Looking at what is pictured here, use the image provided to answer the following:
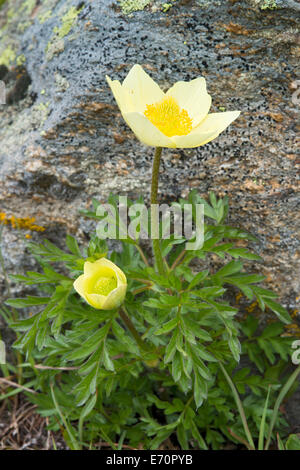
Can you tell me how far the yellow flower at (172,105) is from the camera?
1.77m

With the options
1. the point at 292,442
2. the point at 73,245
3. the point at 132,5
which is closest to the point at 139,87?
the point at 132,5

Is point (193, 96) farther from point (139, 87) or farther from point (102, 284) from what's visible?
point (102, 284)

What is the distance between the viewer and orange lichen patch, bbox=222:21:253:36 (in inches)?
78.2

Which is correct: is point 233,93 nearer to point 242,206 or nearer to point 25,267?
point 242,206

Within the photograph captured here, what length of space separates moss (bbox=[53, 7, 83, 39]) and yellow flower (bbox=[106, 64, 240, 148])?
1.99 ft

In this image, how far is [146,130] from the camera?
1530mm

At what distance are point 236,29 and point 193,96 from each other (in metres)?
0.38

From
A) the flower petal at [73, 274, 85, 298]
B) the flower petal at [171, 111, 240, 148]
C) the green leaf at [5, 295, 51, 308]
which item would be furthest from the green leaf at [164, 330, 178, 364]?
the flower petal at [171, 111, 240, 148]

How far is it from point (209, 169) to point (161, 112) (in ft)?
1.63

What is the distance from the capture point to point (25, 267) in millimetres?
2562

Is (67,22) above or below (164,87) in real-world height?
above

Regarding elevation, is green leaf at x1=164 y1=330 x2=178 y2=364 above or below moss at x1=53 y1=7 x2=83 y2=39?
below

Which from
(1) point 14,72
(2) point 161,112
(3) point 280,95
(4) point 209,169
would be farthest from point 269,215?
(1) point 14,72

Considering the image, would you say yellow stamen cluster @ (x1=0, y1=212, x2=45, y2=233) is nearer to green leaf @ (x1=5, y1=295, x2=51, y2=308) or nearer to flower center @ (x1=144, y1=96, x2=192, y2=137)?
green leaf @ (x1=5, y1=295, x2=51, y2=308)
